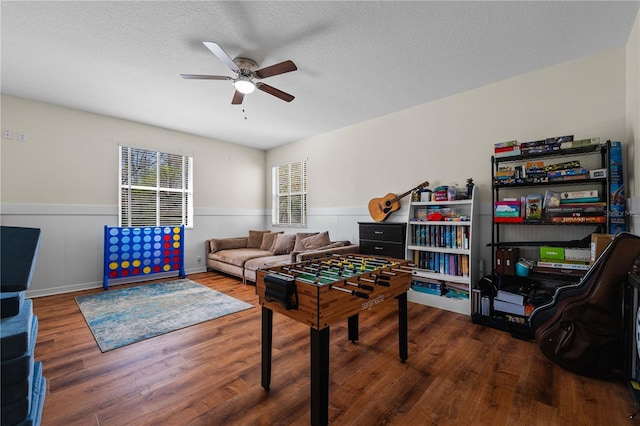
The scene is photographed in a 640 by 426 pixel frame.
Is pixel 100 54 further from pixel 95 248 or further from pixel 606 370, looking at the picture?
pixel 606 370

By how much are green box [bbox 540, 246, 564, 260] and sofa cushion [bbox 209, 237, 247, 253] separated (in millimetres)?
4887

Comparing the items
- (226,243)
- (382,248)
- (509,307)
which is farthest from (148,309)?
(509,307)

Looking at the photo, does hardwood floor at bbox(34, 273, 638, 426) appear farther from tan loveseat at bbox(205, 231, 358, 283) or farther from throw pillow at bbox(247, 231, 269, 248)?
throw pillow at bbox(247, 231, 269, 248)

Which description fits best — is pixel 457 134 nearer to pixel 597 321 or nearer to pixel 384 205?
pixel 384 205

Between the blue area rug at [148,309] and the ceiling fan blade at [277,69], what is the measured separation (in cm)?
262

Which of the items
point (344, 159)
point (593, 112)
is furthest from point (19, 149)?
point (593, 112)

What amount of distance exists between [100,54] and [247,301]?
3138 mm

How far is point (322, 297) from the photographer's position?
1469 millimetres

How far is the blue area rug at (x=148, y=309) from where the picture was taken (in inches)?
105

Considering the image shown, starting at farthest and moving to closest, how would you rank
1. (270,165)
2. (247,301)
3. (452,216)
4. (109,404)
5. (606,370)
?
(270,165) < (247,301) < (452,216) < (606,370) < (109,404)

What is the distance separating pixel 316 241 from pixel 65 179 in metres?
3.88

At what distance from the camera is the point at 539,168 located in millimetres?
2732

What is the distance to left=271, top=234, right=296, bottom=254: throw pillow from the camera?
4.96m

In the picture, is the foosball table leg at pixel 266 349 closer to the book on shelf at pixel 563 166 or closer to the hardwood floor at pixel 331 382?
the hardwood floor at pixel 331 382
